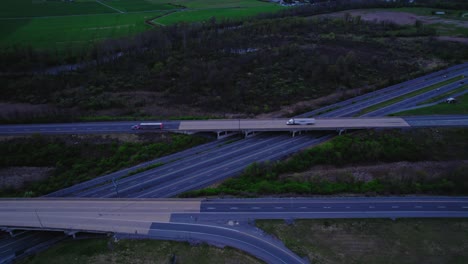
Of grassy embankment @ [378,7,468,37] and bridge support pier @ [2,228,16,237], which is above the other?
grassy embankment @ [378,7,468,37]

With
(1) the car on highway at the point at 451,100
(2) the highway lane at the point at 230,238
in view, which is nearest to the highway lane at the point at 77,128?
(2) the highway lane at the point at 230,238

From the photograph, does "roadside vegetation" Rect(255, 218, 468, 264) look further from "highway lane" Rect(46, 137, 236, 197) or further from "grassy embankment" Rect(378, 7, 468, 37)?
"grassy embankment" Rect(378, 7, 468, 37)

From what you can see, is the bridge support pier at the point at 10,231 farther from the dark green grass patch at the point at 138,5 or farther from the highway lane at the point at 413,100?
the dark green grass patch at the point at 138,5

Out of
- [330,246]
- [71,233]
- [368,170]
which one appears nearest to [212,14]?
[368,170]

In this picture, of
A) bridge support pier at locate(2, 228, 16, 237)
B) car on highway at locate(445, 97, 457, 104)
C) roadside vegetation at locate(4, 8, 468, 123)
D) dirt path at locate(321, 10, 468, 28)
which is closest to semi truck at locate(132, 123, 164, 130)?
roadside vegetation at locate(4, 8, 468, 123)

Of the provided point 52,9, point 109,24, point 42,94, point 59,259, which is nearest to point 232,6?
point 109,24

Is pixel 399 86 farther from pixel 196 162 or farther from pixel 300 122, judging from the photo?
pixel 196 162
